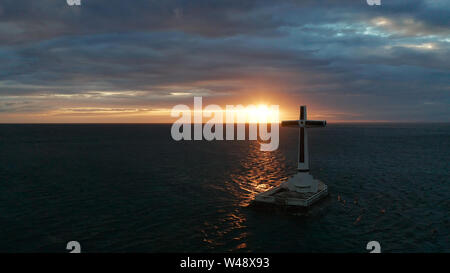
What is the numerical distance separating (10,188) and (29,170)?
2137 cm

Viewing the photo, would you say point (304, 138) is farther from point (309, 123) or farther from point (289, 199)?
point (289, 199)

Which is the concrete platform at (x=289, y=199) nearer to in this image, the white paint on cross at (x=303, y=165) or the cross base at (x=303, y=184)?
the cross base at (x=303, y=184)

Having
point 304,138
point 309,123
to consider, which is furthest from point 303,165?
point 309,123

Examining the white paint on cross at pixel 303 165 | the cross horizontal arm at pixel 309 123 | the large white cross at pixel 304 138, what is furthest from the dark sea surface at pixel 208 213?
the cross horizontal arm at pixel 309 123

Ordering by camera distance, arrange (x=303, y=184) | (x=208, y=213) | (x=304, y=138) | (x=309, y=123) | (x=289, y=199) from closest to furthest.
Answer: (x=208, y=213) < (x=289, y=199) < (x=303, y=184) < (x=309, y=123) < (x=304, y=138)

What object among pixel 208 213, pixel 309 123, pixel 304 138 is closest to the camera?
pixel 208 213

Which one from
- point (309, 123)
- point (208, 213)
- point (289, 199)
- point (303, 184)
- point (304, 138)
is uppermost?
point (309, 123)

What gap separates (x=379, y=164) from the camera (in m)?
87.4

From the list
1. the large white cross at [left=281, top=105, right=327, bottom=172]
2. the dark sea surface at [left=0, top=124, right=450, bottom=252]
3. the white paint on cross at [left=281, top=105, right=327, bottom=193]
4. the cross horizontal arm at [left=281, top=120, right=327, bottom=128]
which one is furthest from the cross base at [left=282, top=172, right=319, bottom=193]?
the cross horizontal arm at [left=281, top=120, right=327, bottom=128]

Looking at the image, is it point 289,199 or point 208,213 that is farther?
point 289,199

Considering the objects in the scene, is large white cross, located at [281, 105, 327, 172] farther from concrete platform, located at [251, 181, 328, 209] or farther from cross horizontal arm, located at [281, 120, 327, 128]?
concrete platform, located at [251, 181, 328, 209]

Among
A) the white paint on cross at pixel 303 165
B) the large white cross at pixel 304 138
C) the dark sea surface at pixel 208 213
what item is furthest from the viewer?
the white paint on cross at pixel 303 165
